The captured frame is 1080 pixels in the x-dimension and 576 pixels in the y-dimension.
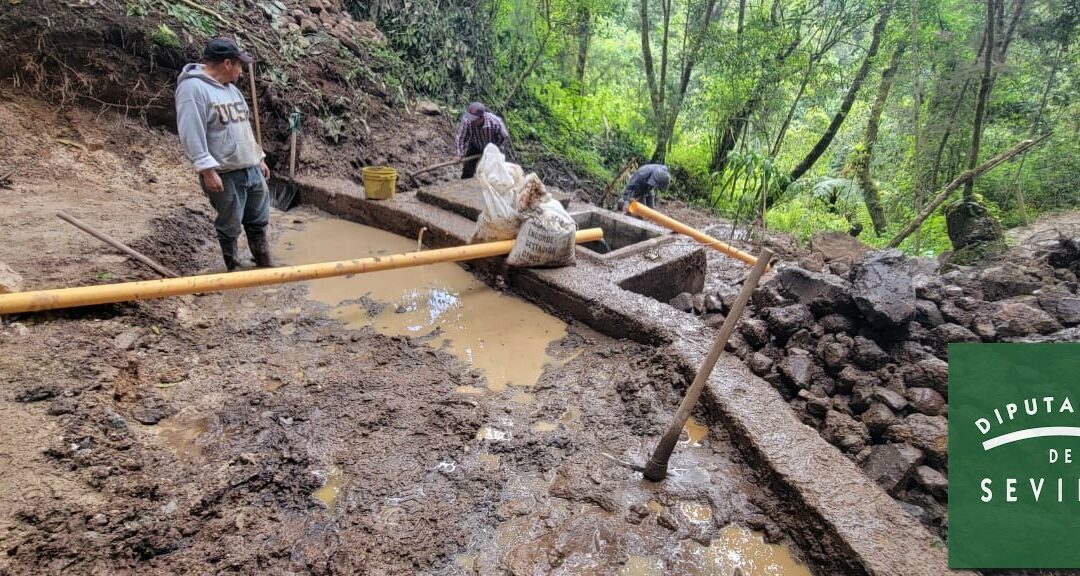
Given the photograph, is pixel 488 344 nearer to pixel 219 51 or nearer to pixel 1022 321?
pixel 219 51

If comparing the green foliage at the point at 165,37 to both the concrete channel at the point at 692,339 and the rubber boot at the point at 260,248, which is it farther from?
the rubber boot at the point at 260,248

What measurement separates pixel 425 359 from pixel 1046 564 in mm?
2878

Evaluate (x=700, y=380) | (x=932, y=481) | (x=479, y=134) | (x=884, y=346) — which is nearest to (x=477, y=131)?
(x=479, y=134)

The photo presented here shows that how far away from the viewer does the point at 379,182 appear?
5434 millimetres

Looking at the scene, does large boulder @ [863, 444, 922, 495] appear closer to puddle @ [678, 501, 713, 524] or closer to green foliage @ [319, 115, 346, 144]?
puddle @ [678, 501, 713, 524]

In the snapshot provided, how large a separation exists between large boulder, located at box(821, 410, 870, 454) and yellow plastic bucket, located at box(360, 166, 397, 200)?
459 centimetres

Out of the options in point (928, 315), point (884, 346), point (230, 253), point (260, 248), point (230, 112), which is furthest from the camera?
point (260, 248)

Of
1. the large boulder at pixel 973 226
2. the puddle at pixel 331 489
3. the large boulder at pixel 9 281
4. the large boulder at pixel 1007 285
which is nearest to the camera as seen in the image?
the puddle at pixel 331 489

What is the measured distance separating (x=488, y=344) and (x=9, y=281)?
2.68 m

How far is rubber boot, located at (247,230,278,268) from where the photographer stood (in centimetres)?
415

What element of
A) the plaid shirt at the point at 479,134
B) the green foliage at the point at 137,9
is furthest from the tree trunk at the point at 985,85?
the green foliage at the point at 137,9

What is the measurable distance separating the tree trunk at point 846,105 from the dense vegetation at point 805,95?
0.03 metres

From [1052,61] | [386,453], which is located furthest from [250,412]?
[1052,61]

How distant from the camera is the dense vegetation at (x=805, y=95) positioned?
7227mm
